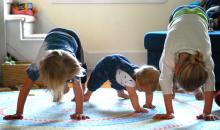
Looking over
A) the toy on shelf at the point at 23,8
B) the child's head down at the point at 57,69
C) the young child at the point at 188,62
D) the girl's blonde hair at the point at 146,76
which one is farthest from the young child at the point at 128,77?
the toy on shelf at the point at 23,8

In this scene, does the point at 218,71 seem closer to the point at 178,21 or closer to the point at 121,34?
the point at 178,21

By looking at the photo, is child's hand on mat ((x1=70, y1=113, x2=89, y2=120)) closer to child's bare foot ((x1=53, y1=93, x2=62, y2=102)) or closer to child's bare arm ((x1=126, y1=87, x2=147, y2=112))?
child's bare foot ((x1=53, y1=93, x2=62, y2=102))

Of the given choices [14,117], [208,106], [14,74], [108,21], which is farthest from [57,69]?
[108,21]

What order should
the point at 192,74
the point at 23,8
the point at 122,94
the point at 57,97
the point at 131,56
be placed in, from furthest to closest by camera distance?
the point at 131,56, the point at 23,8, the point at 122,94, the point at 57,97, the point at 192,74

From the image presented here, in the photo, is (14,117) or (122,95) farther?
(122,95)

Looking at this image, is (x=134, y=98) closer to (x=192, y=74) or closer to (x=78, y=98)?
(x=78, y=98)

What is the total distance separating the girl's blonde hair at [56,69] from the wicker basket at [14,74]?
1.13 metres

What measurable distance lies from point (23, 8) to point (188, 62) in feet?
6.63

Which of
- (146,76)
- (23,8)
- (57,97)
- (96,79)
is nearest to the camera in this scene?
(146,76)

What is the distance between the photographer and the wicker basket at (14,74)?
2664 mm

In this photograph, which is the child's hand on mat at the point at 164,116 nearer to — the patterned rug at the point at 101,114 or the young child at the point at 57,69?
the patterned rug at the point at 101,114

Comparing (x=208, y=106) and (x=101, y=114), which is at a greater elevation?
(x=208, y=106)

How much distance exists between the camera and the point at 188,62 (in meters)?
1.54

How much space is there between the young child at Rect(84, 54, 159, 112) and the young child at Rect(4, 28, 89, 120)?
208 mm
